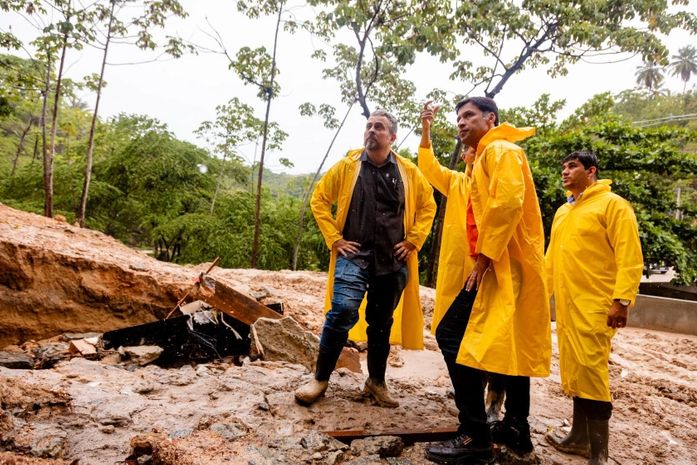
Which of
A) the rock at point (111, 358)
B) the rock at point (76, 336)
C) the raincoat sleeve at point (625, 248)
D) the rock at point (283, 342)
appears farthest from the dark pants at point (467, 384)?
the rock at point (76, 336)

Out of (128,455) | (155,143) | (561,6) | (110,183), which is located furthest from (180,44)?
(128,455)

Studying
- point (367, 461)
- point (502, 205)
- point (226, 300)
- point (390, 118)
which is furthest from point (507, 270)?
point (226, 300)

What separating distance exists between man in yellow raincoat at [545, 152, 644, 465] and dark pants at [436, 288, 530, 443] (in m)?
0.35

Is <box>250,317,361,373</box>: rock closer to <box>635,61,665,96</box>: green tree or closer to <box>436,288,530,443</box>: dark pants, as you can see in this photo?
<box>436,288,530,443</box>: dark pants

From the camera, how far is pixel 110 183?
13.8 metres

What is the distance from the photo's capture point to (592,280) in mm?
2535

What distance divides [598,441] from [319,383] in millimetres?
1644

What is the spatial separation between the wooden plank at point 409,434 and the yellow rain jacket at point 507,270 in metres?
0.59

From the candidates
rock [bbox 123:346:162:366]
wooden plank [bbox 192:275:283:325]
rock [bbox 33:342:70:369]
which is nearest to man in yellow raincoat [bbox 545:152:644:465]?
wooden plank [bbox 192:275:283:325]

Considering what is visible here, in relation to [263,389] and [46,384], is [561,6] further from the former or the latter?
[46,384]

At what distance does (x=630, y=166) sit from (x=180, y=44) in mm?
10973

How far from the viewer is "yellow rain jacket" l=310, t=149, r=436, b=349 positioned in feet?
9.13

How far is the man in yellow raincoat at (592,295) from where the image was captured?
7.78ft

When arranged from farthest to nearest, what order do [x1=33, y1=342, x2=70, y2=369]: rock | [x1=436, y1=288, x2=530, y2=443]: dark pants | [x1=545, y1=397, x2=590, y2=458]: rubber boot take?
1. [x1=33, y1=342, x2=70, y2=369]: rock
2. [x1=545, y1=397, x2=590, y2=458]: rubber boot
3. [x1=436, y1=288, x2=530, y2=443]: dark pants
